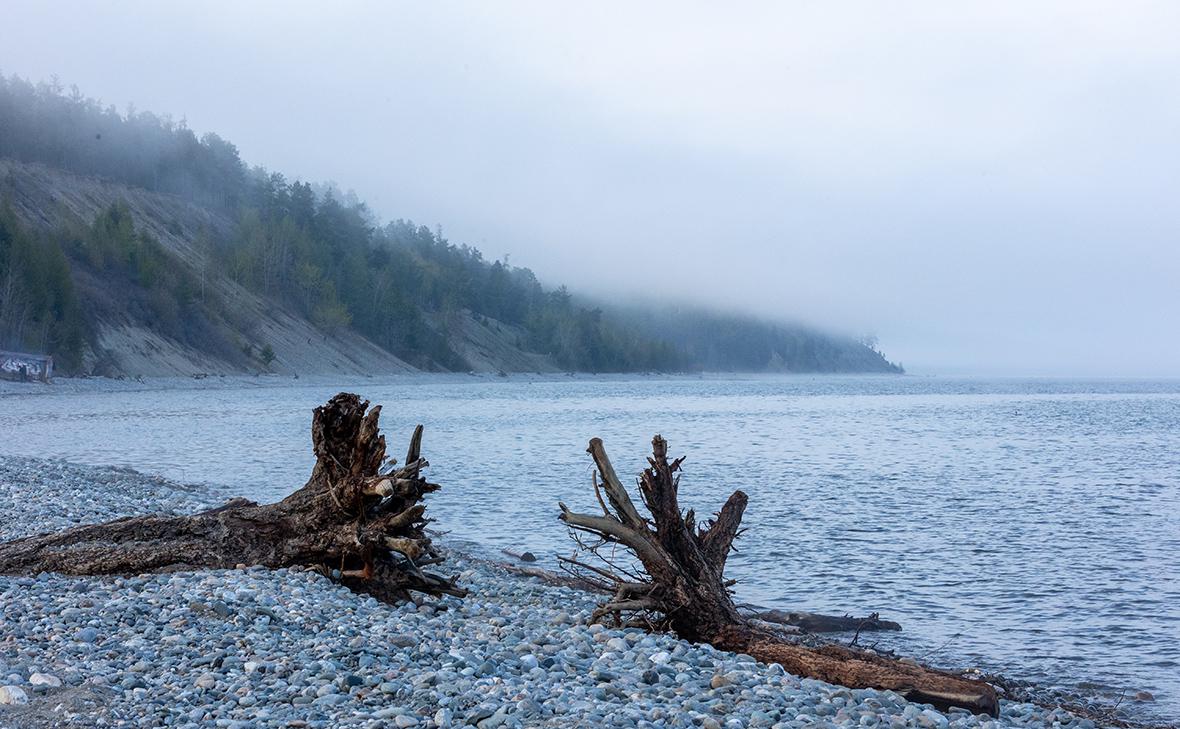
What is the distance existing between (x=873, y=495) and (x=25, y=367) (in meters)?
58.2

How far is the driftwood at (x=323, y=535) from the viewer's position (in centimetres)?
1120

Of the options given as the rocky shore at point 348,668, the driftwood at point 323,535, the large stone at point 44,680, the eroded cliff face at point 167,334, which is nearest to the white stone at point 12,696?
the rocky shore at point 348,668

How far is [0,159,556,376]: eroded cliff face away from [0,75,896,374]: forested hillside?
0.83ft

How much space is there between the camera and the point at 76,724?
6.62 m

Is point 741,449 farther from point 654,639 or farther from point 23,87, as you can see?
point 23,87

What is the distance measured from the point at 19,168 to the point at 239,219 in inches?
1391

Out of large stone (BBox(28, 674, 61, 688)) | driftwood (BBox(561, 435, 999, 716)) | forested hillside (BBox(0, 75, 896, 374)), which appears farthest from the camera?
forested hillside (BBox(0, 75, 896, 374))

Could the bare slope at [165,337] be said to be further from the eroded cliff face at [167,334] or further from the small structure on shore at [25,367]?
the small structure on shore at [25,367]

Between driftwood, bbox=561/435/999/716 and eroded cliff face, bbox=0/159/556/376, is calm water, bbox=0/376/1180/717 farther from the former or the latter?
eroded cliff face, bbox=0/159/556/376

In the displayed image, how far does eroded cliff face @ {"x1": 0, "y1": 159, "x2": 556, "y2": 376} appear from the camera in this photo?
277ft

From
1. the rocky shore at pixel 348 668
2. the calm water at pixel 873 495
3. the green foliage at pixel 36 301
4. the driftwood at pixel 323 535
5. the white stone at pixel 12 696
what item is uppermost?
the green foliage at pixel 36 301

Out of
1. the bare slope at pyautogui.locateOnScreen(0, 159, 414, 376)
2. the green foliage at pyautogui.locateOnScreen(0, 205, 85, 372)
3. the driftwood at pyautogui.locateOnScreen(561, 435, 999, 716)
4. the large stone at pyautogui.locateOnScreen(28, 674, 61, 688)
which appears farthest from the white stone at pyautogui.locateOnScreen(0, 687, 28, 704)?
the bare slope at pyautogui.locateOnScreen(0, 159, 414, 376)

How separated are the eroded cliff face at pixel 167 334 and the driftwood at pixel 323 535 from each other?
237 ft

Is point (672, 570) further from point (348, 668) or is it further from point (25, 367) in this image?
point (25, 367)
